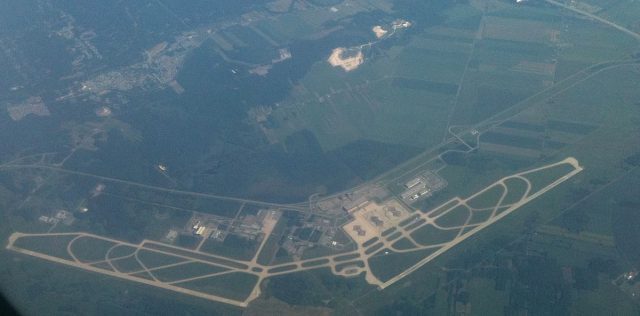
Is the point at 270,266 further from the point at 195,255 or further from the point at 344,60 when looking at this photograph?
the point at 344,60

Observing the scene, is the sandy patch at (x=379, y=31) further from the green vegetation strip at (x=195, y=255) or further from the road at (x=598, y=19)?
the green vegetation strip at (x=195, y=255)

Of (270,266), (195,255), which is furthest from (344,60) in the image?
(195,255)

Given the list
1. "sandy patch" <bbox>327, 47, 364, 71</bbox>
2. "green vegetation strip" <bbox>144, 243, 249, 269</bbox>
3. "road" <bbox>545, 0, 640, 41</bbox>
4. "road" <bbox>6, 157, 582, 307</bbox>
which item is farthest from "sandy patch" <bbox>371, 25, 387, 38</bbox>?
"green vegetation strip" <bbox>144, 243, 249, 269</bbox>

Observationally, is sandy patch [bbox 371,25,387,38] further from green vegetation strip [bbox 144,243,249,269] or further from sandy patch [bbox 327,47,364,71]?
green vegetation strip [bbox 144,243,249,269]

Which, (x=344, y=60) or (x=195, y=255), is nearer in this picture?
(x=195, y=255)

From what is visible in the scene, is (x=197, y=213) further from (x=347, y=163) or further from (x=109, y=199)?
(x=347, y=163)

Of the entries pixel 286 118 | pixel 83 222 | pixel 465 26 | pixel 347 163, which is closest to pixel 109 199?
pixel 83 222

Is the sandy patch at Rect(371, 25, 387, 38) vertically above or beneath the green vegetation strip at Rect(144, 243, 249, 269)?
above

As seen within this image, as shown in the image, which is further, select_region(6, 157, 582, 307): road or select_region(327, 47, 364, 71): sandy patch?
select_region(327, 47, 364, 71): sandy patch

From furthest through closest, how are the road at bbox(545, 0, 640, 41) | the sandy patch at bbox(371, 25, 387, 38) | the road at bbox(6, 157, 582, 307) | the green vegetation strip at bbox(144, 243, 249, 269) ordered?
1. the sandy patch at bbox(371, 25, 387, 38)
2. the road at bbox(545, 0, 640, 41)
3. the green vegetation strip at bbox(144, 243, 249, 269)
4. the road at bbox(6, 157, 582, 307)

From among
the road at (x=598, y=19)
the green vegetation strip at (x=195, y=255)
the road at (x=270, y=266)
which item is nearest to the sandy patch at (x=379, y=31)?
the road at (x=598, y=19)

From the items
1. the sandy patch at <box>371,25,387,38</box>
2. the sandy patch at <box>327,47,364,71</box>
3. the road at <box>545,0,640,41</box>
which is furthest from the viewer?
the sandy patch at <box>371,25,387,38</box>
